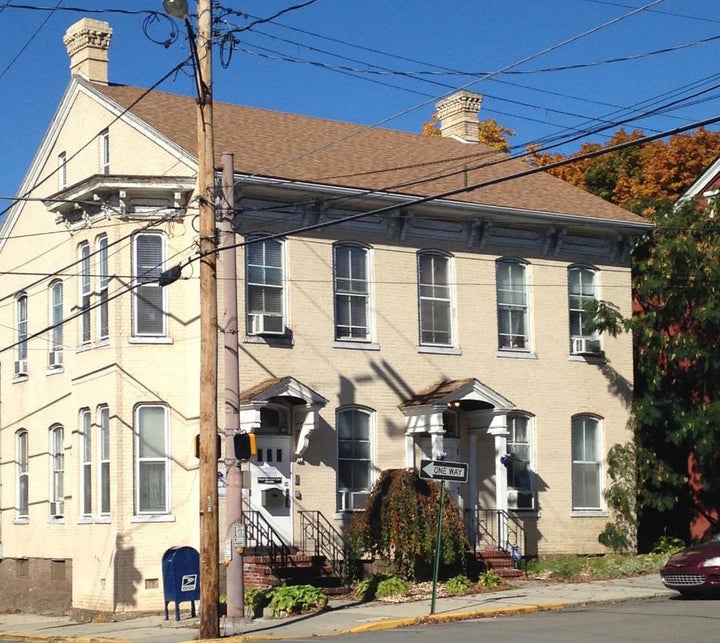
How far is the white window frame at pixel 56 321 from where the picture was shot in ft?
95.7

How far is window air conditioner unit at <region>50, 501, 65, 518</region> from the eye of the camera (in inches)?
1125

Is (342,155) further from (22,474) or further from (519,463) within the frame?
(22,474)

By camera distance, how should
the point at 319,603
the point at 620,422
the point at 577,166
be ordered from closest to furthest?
the point at 319,603 → the point at 620,422 → the point at 577,166

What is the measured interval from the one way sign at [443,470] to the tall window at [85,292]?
9486 millimetres

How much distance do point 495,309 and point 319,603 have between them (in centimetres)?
912

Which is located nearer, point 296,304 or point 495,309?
point 296,304

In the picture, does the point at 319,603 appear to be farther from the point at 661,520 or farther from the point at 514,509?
the point at 661,520

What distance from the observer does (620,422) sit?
101ft

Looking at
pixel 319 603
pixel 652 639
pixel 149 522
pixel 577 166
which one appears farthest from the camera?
pixel 577 166

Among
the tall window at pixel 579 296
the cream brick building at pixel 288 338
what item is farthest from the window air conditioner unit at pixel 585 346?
the tall window at pixel 579 296

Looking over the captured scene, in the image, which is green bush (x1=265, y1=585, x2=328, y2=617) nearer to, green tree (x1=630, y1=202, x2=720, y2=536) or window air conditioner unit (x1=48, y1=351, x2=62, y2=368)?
window air conditioner unit (x1=48, y1=351, x2=62, y2=368)

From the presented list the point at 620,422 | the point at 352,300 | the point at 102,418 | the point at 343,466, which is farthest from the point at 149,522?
the point at 620,422

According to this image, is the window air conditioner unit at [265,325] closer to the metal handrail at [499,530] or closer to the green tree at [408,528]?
the green tree at [408,528]

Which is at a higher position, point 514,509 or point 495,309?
point 495,309
